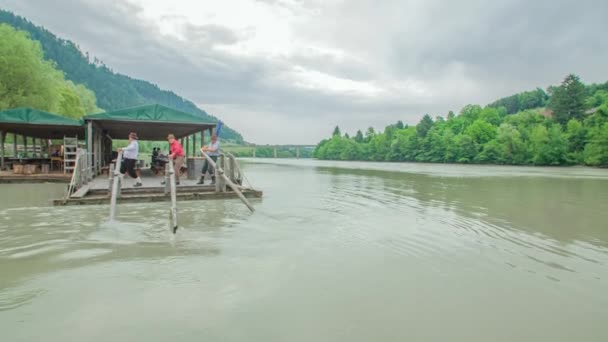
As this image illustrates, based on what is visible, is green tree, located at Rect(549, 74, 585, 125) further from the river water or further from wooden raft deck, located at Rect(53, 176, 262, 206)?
wooden raft deck, located at Rect(53, 176, 262, 206)

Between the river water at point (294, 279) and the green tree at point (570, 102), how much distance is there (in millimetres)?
76231

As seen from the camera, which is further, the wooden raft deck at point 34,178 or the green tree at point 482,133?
the green tree at point 482,133

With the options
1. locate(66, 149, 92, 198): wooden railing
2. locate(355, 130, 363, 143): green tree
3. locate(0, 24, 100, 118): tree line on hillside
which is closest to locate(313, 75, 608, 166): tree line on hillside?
locate(355, 130, 363, 143): green tree

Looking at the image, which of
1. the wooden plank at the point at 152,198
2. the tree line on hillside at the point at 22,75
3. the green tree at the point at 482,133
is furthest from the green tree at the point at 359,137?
the wooden plank at the point at 152,198

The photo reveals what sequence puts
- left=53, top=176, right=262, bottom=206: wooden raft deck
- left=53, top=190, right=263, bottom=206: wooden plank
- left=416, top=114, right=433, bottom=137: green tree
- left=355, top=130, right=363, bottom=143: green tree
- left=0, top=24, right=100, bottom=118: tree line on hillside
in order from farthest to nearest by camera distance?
left=355, top=130, right=363, bottom=143: green tree, left=416, top=114, right=433, bottom=137: green tree, left=0, top=24, right=100, bottom=118: tree line on hillside, left=53, top=176, right=262, bottom=206: wooden raft deck, left=53, top=190, right=263, bottom=206: wooden plank

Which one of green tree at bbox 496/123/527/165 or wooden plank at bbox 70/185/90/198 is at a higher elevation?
green tree at bbox 496/123/527/165

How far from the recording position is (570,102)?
6731 cm

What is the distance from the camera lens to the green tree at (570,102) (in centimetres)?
6681

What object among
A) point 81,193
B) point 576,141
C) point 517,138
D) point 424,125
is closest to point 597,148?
point 576,141

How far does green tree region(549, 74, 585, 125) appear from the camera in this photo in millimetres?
66812

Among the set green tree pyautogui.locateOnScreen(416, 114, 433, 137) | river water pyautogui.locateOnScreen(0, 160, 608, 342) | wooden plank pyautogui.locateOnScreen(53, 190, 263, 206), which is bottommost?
river water pyautogui.locateOnScreen(0, 160, 608, 342)

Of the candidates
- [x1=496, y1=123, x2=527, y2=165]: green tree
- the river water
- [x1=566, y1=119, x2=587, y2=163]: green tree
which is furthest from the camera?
[x1=496, y1=123, x2=527, y2=165]: green tree

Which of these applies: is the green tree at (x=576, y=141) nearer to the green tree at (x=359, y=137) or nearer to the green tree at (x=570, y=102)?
the green tree at (x=570, y=102)

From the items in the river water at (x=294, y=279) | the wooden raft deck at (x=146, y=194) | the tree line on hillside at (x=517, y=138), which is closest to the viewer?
the river water at (x=294, y=279)
